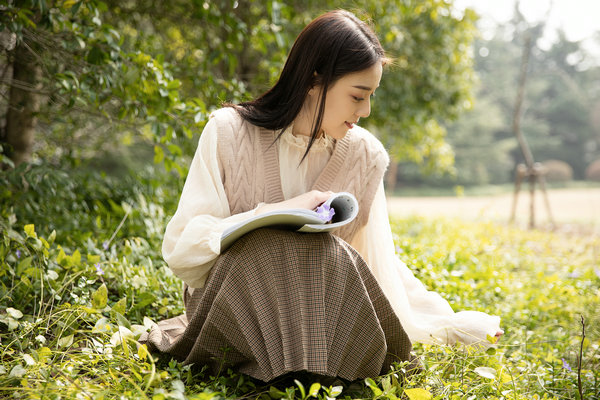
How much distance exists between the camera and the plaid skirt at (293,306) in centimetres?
166

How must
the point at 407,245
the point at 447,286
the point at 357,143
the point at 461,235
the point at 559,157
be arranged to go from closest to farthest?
the point at 357,143 → the point at 447,286 → the point at 407,245 → the point at 461,235 → the point at 559,157

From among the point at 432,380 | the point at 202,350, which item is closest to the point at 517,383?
the point at 432,380

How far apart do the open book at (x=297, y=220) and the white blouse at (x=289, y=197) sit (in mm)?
79

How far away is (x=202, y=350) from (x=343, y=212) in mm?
665

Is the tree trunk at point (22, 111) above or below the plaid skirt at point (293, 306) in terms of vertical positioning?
above

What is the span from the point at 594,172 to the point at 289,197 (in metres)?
27.2

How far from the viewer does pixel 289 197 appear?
2.09 meters

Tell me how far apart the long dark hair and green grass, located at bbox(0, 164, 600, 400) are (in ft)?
2.95

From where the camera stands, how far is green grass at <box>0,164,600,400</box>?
5.50 feet

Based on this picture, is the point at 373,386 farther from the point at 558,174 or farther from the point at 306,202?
the point at 558,174

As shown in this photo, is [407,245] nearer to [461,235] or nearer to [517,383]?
[517,383]

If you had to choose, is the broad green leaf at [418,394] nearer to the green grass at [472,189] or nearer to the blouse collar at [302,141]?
the blouse collar at [302,141]

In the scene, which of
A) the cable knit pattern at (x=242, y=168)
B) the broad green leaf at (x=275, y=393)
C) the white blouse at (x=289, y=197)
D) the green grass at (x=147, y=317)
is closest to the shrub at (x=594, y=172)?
→ the green grass at (x=147, y=317)

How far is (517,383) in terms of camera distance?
6.65 feet
